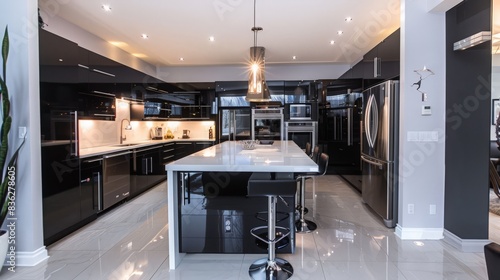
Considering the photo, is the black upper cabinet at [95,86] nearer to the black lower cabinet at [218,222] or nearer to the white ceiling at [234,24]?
the white ceiling at [234,24]

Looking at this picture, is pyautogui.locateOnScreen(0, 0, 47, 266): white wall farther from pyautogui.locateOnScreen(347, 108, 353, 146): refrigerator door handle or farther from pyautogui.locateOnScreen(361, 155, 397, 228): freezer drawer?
pyautogui.locateOnScreen(347, 108, 353, 146): refrigerator door handle

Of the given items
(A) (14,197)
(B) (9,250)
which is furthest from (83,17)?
(B) (9,250)

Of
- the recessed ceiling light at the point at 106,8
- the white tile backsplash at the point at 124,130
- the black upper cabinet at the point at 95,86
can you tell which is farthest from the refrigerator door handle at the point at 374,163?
the white tile backsplash at the point at 124,130

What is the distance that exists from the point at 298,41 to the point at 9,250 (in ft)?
15.9

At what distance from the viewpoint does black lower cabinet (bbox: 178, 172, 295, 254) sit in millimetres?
2605

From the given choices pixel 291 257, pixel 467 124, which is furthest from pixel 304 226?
pixel 467 124

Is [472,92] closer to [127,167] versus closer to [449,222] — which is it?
[449,222]

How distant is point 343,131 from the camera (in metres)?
5.98

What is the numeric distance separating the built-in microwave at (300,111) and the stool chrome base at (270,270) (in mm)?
4555

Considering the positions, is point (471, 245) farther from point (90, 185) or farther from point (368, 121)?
point (90, 185)

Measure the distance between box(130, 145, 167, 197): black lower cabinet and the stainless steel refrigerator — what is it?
12.2 feet

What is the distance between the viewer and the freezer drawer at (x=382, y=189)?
3.32 m

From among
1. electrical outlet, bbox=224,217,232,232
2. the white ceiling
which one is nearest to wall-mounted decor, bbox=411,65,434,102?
the white ceiling

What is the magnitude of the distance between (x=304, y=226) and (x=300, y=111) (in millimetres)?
3712
